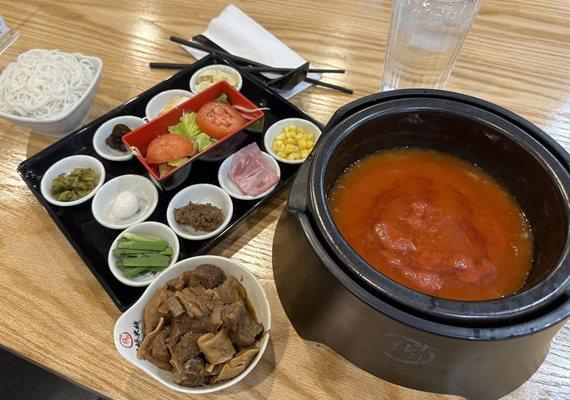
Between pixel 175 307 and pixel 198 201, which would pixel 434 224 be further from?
pixel 198 201

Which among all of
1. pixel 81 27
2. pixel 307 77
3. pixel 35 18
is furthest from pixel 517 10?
pixel 35 18

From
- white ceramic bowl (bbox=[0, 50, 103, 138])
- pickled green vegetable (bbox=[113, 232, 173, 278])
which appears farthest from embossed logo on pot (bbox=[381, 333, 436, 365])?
white ceramic bowl (bbox=[0, 50, 103, 138])

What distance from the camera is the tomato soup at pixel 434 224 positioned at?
118 cm

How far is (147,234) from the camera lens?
1577 millimetres

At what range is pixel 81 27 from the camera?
231 cm

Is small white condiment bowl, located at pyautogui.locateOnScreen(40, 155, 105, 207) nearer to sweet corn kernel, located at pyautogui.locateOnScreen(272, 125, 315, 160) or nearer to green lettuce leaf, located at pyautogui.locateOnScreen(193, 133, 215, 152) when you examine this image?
green lettuce leaf, located at pyautogui.locateOnScreen(193, 133, 215, 152)

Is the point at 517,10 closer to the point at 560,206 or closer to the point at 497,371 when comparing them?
the point at 560,206

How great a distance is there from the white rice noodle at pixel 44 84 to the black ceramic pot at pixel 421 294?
1150mm

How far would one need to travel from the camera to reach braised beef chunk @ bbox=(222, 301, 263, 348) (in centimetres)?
118

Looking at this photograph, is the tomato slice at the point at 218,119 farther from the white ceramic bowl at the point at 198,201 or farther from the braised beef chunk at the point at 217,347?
the braised beef chunk at the point at 217,347

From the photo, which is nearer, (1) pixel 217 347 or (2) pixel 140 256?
(1) pixel 217 347

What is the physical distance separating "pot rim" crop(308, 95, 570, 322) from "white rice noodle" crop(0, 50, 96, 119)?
123 centimetres

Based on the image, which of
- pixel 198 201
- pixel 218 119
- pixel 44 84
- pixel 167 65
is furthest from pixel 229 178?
pixel 44 84

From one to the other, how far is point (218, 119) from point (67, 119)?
620 millimetres
